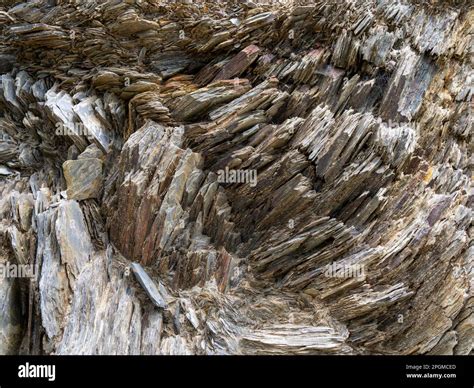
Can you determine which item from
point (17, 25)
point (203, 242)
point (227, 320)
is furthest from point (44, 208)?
point (17, 25)

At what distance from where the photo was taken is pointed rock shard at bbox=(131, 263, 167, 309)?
1716 centimetres

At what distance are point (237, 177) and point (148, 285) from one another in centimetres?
628

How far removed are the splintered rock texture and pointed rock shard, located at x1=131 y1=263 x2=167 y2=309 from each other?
0.29 ft

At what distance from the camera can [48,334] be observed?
1548 cm

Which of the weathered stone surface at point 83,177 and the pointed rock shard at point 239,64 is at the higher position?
the pointed rock shard at point 239,64

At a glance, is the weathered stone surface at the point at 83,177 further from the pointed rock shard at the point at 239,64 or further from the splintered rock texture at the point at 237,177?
the pointed rock shard at the point at 239,64

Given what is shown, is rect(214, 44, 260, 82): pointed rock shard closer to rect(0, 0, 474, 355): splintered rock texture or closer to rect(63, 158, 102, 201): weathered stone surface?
rect(0, 0, 474, 355): splintered rock texture

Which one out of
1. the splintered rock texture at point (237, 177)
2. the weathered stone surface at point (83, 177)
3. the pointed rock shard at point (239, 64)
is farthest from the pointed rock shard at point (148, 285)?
the pointed rock shard at point (239, 64)

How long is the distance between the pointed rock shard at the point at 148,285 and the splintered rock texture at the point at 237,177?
9 cm

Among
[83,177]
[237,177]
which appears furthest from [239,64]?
[83,177]

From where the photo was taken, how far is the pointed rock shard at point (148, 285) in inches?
675

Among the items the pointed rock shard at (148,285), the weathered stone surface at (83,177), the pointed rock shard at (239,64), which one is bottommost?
the pointed rock shard at (148,285)

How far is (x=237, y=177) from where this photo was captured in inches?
779

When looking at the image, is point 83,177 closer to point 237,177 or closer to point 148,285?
point 148,285
